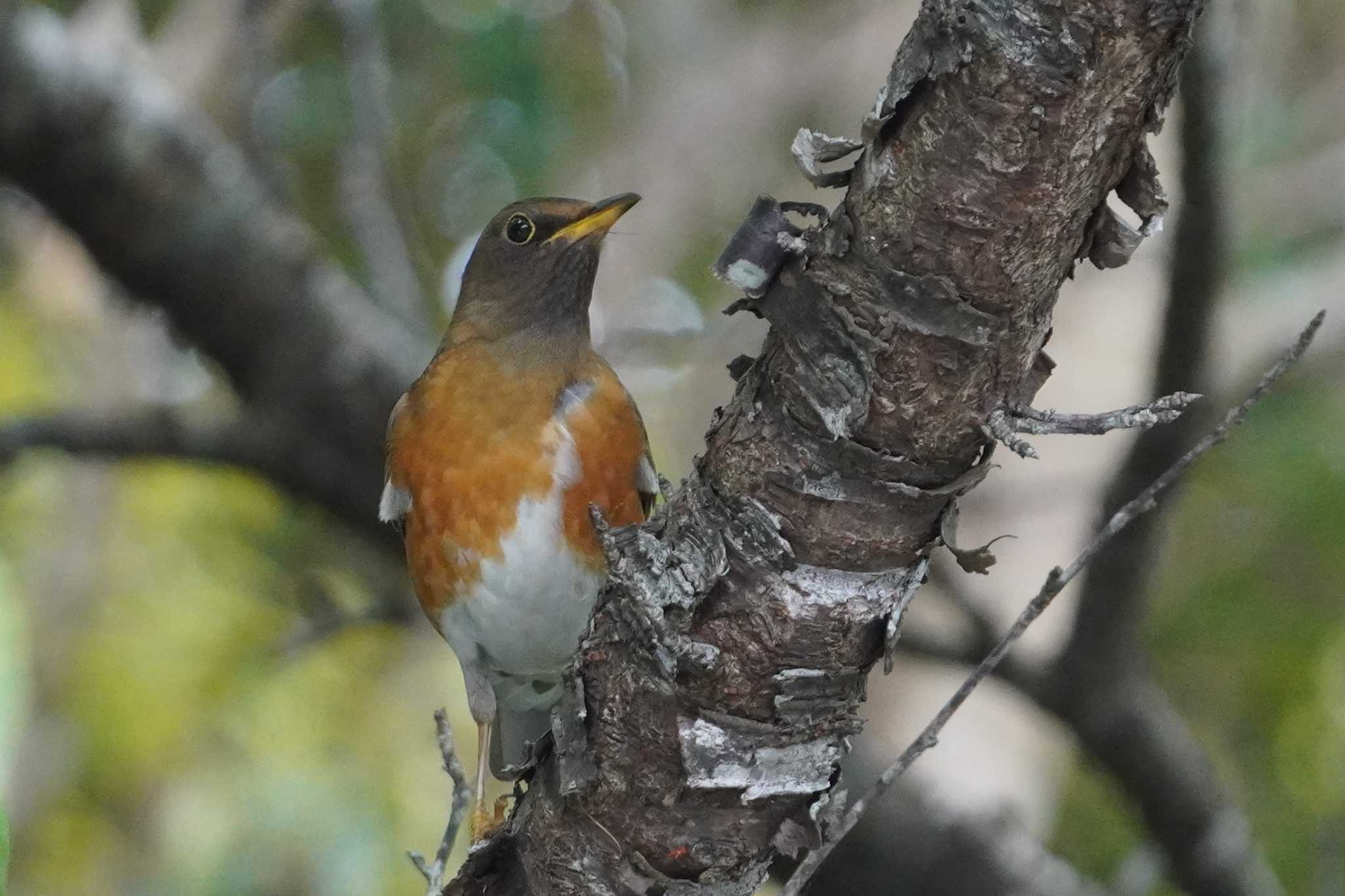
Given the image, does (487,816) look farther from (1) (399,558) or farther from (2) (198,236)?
(2) (198,236)

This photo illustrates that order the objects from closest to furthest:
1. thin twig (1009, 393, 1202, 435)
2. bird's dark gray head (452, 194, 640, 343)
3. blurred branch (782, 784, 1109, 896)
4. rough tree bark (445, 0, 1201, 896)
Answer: rough tree bark (445, 0, 1201, 896), thin twig (1009, 393, 1202, 435), bird's dark gray head (452, 194, 640, 343), blurred branch (782, 784, 1109, 896)

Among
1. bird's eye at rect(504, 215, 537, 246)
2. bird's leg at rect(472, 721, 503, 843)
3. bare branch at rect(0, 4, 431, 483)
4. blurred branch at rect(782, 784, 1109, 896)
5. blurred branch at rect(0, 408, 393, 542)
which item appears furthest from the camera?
blurred branch at rect(0, 408, 393, 542)

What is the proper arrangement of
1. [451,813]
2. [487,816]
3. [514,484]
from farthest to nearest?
[487,816] < [514,484] < [451,813]

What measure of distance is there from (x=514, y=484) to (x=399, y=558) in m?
2.19

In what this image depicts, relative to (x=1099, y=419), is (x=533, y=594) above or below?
above

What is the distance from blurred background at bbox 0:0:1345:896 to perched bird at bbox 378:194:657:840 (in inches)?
49.2

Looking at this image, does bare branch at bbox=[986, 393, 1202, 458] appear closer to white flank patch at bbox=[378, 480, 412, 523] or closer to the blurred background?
the blurred background

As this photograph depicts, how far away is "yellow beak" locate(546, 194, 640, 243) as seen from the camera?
4.12 metres

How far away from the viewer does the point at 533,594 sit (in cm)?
380

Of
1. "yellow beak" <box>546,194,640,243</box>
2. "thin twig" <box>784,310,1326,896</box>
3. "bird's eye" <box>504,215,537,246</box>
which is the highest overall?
"bird's eye" <box>504,215,537,246</box>

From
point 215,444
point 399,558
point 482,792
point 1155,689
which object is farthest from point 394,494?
point 1155,689

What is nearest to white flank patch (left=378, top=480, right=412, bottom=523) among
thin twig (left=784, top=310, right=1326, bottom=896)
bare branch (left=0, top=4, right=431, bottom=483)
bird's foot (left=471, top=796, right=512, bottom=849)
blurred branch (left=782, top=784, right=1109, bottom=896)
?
bird's foot (left=471, top=796, right=512, bottom=849)

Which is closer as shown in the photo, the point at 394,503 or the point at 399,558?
the point at 394,503

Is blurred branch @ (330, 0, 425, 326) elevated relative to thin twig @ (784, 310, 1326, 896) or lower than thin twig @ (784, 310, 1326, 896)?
elevated
